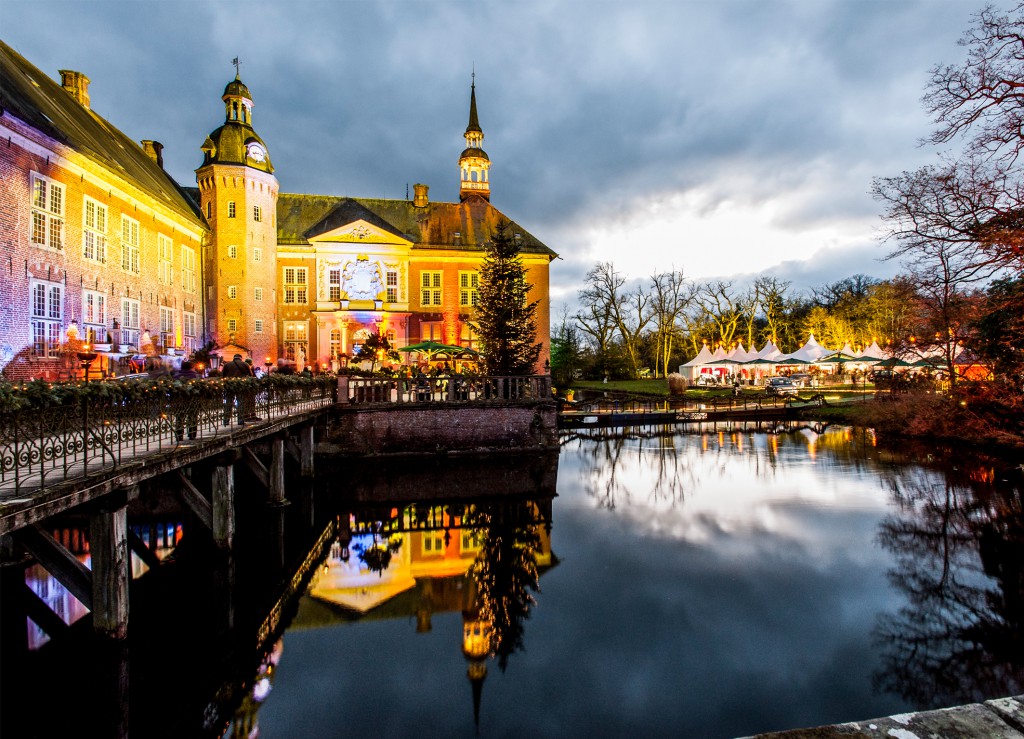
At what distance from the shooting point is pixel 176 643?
7.14 metres

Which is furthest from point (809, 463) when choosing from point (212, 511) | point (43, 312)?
point (43, 312)

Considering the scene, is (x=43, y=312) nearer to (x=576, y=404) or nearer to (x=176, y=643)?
(x=176, y=643)

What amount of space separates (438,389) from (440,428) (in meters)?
1.71

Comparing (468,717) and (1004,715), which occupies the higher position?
(1004,715)

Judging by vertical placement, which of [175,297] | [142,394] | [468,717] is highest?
[175,297]

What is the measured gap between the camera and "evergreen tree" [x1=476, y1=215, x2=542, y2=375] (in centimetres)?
2677

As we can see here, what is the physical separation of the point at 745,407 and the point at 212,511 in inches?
1249

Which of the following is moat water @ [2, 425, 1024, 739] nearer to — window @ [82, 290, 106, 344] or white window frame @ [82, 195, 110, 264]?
window @ [82, 290, 106, 344]

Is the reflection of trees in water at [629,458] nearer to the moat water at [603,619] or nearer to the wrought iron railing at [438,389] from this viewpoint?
the moat water at [603,619]

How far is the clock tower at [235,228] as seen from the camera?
1228 inches

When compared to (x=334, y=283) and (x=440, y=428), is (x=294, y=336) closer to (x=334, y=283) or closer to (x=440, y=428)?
(x=334, y=283)

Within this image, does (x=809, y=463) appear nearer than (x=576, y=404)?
Yes

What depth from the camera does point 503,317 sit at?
88.1 feet

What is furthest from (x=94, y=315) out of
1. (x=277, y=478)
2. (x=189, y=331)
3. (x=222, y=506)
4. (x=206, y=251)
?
(x=222, y=506)
